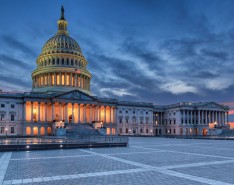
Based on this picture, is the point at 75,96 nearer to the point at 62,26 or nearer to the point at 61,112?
the point at 61,112

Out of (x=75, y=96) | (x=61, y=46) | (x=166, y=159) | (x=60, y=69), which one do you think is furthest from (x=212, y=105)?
(x=166, y=159)

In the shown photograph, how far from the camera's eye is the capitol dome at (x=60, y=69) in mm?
119750

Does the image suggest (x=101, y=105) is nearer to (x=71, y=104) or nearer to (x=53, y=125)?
(x=71, y=104)

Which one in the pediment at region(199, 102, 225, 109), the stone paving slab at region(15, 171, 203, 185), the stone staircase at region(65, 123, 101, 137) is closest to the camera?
the stone paving slab at region(15, 171, 203, 185)

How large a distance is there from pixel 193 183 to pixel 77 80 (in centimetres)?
11218

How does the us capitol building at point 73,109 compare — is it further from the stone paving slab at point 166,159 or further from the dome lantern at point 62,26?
the stone paving slab at point 166,159

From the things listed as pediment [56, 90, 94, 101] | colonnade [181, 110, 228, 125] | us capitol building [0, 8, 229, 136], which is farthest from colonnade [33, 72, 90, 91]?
colonnade [181, 110, 228, 125]

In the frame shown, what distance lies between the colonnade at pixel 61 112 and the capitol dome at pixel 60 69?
1157cm

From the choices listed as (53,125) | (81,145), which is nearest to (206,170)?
(81,145)

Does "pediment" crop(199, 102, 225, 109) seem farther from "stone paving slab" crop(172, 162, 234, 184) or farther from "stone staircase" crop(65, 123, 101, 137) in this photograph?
"stone paving slab" crop(172, 162, 234, 184)

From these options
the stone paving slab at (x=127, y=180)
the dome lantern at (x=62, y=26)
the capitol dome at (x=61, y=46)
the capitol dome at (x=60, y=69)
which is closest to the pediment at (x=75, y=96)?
the capitol dome at (x=60, y=69)

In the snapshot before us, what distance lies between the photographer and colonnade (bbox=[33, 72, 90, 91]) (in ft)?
393

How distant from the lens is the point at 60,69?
120312mm

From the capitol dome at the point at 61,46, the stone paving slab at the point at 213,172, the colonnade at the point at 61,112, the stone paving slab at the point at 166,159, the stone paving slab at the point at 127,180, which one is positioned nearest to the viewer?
the stone paving slab at the point at 127,180
